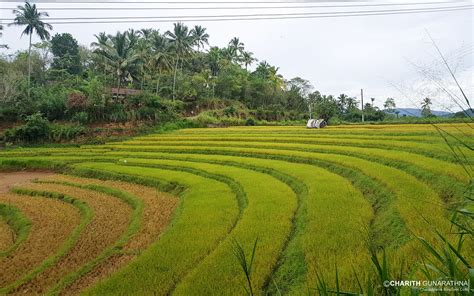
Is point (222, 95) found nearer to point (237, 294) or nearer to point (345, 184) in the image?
point (345, 184)

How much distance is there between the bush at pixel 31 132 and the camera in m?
28.5

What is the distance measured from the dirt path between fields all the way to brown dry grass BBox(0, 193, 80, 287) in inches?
108

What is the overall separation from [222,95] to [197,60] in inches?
352

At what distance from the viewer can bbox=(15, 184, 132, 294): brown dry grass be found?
6603 mm

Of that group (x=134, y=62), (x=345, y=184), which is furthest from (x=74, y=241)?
(x=134, y=62)

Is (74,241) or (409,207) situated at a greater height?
(409,207)

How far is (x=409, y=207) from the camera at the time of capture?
684cm

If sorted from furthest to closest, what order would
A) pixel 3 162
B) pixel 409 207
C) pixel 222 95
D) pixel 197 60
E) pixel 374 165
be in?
pixel 197 60, pixel 222 95, pixel 3 162, pixel 374 165, pixel 409 207

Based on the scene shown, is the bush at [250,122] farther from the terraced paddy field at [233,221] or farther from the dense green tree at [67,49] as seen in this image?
the dense green tree at [67,49]

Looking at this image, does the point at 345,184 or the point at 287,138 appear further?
the point at 287,138

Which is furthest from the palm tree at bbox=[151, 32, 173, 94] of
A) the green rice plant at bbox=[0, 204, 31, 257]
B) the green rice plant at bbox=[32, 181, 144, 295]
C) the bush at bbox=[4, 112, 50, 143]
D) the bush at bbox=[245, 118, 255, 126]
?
the green rice plant at bbox=[0, 204, 31, 257]

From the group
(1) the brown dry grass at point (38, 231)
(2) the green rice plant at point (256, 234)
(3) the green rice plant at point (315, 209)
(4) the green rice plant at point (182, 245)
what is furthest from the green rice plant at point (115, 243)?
(3) the green rice plant at point (315, 209)

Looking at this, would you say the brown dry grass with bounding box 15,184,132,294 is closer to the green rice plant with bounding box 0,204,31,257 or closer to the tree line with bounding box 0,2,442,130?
the green rice plant with bounding box 0,204,31,257

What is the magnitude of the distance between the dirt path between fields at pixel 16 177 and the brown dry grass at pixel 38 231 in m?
2.75
